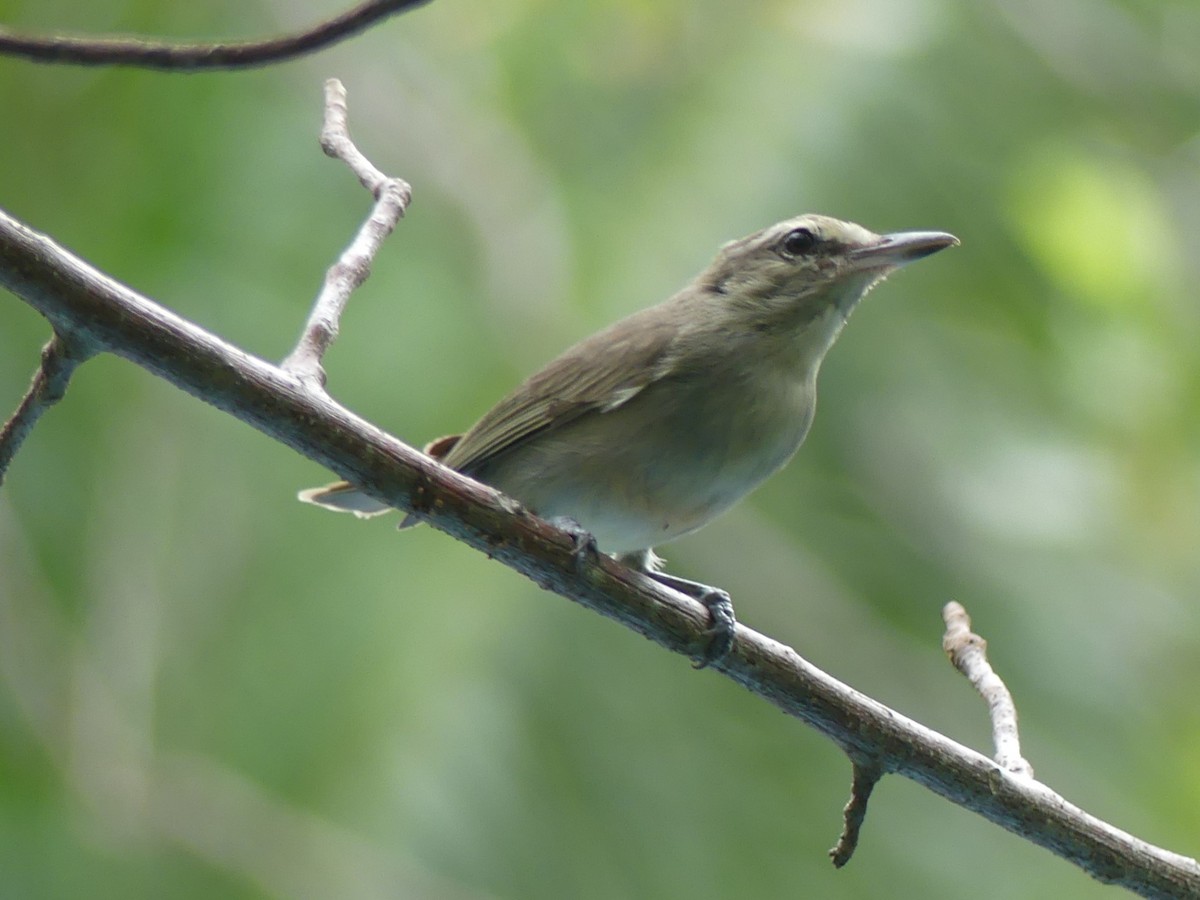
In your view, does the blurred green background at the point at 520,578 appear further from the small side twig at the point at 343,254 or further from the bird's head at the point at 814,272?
the small side twig at the point at 343,254

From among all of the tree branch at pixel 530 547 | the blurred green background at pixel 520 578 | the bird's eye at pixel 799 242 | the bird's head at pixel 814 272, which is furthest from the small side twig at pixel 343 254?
the blurred green background at pixel 520 578

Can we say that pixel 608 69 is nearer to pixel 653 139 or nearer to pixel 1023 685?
pixel 653 139

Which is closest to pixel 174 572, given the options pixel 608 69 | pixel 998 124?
pixel 608 69

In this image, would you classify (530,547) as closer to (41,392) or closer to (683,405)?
(41,392)

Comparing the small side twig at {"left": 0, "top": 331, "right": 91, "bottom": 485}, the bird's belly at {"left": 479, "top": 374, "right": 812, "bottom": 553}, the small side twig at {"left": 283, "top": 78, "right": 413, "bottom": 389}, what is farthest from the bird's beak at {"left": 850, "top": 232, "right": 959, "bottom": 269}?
the small side twig at {"left": 0, "top": 331, "right": 91, "bottom": 485}

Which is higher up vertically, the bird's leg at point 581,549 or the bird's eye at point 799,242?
the bird's eye at point 799,242

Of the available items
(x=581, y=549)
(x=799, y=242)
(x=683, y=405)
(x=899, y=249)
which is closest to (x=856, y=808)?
(x=581, y=549)

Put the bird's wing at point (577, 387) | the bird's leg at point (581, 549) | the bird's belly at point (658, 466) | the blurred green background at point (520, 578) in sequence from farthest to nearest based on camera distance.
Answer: the blurred green background at point (520, 578), the bird's wing at point (577, 387), the bird's belly at point (658, 466), the bird's leg at point (581, 549)
